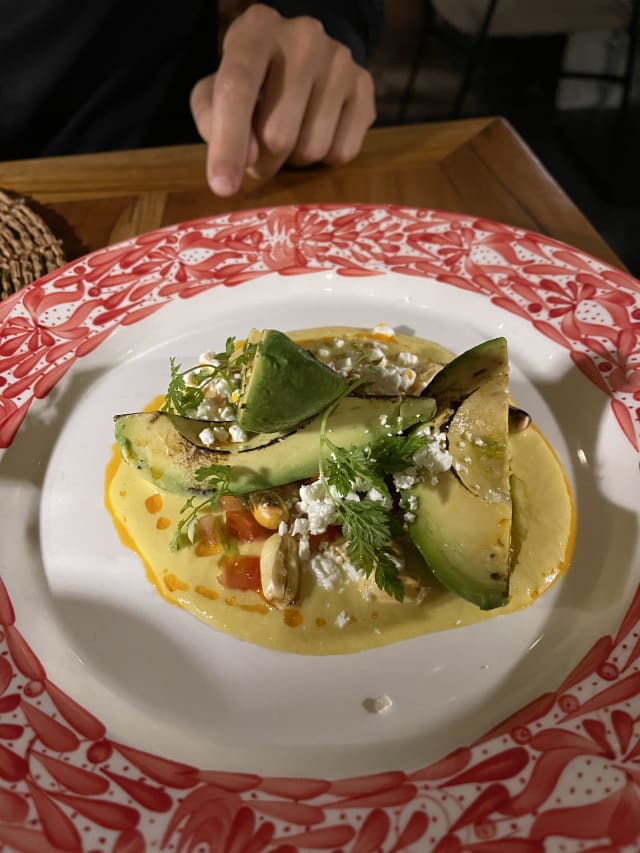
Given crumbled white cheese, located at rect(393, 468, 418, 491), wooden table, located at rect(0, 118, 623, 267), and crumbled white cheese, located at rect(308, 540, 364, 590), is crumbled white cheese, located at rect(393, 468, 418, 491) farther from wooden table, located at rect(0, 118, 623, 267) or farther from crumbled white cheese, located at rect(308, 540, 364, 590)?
wooden table, located at rect(0, 118, 623, 267)

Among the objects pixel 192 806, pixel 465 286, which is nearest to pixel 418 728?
pixel 192 806

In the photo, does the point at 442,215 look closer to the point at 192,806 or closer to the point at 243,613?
the point at 243,613

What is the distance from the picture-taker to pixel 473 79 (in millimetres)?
5273

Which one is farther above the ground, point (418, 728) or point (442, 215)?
point (442, 215)

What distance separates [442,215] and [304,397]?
925mm

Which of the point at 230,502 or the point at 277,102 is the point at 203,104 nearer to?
the point at 277,102

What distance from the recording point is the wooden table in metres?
2.08

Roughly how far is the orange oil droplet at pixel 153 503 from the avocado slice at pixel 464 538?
53cm

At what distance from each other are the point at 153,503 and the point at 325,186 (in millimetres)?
1327

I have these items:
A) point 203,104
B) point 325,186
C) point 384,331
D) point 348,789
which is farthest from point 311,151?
point 348,789

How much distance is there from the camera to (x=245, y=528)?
1.34 m

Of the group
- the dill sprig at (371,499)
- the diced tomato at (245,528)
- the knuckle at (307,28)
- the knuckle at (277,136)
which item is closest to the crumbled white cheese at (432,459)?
the dill sprig at (371,499)

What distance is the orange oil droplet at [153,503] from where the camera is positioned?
1398mm

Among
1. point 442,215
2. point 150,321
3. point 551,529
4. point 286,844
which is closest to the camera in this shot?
point 286,844
